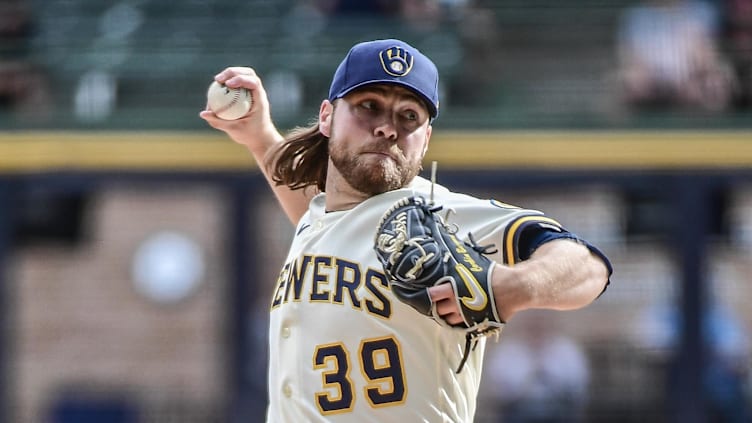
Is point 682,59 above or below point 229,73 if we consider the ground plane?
above

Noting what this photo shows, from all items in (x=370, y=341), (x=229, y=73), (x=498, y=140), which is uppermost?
(x=498, y=140)

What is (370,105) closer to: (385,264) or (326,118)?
(326,118)

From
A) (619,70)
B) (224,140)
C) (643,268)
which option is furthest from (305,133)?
(643,268)

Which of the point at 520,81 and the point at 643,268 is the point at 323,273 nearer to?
the point at 520,81

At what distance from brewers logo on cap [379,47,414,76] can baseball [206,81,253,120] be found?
23.8 inches

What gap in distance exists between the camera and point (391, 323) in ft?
9.02

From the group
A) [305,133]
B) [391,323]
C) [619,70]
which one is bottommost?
[391,323]

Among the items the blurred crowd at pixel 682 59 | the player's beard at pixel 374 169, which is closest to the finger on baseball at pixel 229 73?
the player's beard at pixel 374 169

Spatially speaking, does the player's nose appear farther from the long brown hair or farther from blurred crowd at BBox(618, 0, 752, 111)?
blurred crowd at BBox(618, 0, 752, 111)

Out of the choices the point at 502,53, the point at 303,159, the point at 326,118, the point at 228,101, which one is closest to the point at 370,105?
the point at 326,118

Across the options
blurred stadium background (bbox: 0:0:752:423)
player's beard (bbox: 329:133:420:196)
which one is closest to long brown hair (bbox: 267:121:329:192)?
player's beard (bbox: 329:133:420:196)

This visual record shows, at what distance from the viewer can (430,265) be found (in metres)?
2.40

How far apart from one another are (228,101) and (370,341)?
88cm

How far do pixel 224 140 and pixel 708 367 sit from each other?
11.3 feet
